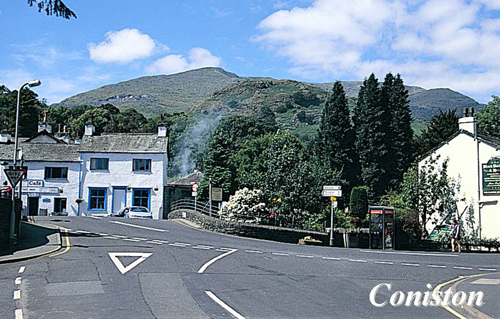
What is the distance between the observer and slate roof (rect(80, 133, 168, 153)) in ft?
183

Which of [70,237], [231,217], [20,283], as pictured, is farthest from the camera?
[231,217]

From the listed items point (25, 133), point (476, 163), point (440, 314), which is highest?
point (25, 133)

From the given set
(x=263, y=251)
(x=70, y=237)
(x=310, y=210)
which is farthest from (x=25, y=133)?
(x=263, y=251)

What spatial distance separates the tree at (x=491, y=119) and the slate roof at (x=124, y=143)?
40567 mm

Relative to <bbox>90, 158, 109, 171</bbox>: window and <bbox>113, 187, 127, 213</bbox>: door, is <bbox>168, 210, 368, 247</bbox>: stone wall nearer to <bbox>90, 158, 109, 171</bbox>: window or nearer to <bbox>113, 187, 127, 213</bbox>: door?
<bbox>113, 187, 127, 213</bbox>: door

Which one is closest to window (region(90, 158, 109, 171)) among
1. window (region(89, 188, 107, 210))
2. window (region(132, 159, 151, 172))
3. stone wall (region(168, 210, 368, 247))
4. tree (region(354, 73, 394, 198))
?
window (region(89, 188, 107, 210))

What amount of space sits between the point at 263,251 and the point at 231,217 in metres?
12.1

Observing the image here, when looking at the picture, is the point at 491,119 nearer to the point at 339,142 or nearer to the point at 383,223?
the point at 339,142

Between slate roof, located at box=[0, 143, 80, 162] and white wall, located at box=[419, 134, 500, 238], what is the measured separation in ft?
114

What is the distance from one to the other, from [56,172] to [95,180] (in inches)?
154

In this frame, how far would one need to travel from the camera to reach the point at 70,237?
971 inches

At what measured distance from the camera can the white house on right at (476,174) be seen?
3712 centimetres

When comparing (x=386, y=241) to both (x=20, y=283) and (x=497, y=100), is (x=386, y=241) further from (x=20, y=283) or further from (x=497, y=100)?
(x=497, y=100)


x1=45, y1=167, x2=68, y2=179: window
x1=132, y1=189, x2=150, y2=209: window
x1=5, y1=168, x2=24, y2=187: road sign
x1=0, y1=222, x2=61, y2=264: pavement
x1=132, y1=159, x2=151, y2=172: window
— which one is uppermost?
x1=132, y1=159, x2=151, y2=172: window
